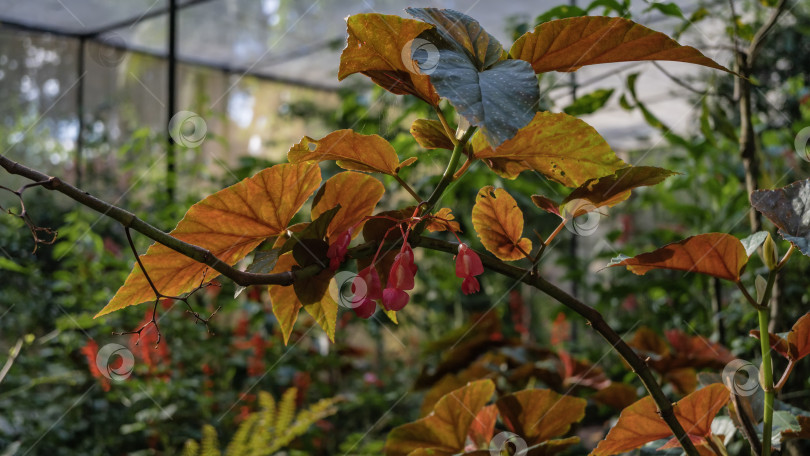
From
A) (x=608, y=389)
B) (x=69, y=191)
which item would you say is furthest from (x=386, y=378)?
(x=69, y=191)

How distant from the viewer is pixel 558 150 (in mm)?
333

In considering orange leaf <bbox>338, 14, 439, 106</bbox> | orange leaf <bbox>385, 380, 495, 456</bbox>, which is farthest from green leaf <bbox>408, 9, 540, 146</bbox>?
orange leaf <bbox>385, 380, 495, 456</bbox>

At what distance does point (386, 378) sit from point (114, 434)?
3.08 ft

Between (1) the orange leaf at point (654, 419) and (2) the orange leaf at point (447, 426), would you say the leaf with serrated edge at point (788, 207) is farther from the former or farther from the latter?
(2) the orange leaf at point (447, 426)

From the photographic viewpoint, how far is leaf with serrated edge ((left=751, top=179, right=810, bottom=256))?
339 millimetres

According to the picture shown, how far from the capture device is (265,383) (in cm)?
153

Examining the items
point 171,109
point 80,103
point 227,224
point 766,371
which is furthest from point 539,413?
point 80,103

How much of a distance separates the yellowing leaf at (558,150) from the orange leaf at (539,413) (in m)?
0.20

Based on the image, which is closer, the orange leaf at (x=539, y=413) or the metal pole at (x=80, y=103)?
the orange leaf at (x=539, y=413)

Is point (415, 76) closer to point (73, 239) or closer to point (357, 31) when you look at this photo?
point (357, 31)

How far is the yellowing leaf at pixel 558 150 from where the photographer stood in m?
0.33

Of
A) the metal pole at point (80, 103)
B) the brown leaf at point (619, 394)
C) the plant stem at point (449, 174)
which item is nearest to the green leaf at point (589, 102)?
the brown leaf at point (619, 394)

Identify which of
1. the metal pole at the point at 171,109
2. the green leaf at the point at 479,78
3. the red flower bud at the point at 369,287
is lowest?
the red flower bud at the point at 369,287

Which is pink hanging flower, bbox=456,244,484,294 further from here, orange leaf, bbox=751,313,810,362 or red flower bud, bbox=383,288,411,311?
orange leaf, bbox=751,313,810,362
